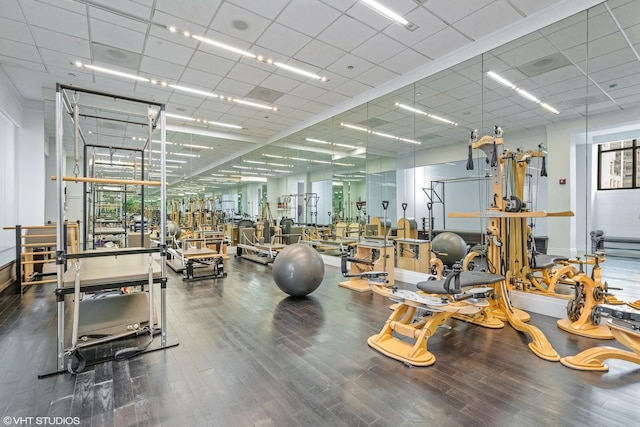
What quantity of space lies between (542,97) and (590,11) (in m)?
2.20

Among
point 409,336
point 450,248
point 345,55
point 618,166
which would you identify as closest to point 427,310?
point 409,336

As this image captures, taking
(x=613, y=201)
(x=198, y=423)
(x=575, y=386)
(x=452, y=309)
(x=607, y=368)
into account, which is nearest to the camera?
(x=198, y=423)

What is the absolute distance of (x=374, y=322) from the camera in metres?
3.55

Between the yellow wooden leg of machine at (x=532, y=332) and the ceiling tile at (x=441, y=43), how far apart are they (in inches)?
141

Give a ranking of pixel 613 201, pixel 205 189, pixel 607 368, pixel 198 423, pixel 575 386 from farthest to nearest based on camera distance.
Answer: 1. pixel 205 189
2. pixel 613 201
3. pixel 607 368
4. pixel 575 386
5. pixel 198 423

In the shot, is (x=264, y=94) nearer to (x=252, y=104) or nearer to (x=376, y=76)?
(x=252, y=104)

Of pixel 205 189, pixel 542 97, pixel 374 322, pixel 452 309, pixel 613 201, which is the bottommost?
pixel 374 322

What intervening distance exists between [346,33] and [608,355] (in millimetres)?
4681

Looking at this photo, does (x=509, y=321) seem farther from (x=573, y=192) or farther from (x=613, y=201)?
(x=613, y=201)

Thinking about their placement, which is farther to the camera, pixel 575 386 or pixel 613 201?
pixel 613 201

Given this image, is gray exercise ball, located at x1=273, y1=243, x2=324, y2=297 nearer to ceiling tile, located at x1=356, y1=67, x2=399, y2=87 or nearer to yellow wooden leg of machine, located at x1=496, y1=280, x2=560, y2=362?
yellow wooden leg of machine, located at x1=496, y1=280, x2=560, y2=362

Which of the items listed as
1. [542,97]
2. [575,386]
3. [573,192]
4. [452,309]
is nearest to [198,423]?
[452,309]

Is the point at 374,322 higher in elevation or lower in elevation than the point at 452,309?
lower

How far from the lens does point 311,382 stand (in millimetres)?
2271
